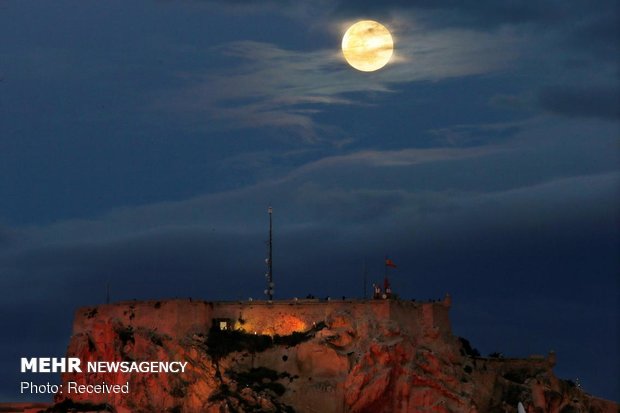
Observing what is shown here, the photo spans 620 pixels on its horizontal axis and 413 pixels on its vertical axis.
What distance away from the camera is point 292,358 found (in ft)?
368

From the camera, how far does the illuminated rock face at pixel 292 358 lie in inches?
4321

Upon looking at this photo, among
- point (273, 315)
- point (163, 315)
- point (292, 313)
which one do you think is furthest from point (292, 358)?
point (163, 315)

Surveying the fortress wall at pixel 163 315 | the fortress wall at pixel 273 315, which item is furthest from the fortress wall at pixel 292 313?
the fortress wall at pixel 163 315

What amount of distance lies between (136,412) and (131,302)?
8.41 m

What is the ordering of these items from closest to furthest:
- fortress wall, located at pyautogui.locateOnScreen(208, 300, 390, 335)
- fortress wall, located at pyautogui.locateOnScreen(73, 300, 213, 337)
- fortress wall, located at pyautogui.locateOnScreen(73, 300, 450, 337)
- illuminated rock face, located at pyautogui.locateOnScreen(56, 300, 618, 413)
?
illuminated rock face, located at pyautogui.locateOnScreen(56, 300, 618, 413)
fortress wall, located at pyautogui.locateOnScreen(208, 300, 390, 335)
fortress wall, located at pyautogui.locateOnScreen(73, 300, 450, 337)
fortress wall, located at pyautogui.locateOnScreen(73, 300, 213, 337)

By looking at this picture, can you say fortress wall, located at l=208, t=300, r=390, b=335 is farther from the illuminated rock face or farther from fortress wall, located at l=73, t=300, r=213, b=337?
fortress wall, located at l=73, t=300, r=213, b=337

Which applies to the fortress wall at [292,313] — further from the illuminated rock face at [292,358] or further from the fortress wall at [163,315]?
the fortress wall at [163,315]

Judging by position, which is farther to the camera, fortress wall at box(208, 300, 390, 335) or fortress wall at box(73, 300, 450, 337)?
fortress wall at box(73, 300, 450, 337)

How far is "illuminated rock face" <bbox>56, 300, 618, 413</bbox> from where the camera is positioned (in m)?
110

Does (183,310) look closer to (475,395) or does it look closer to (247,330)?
(247,330)

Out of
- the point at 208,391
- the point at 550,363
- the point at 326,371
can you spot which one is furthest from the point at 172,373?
the point at 550,363

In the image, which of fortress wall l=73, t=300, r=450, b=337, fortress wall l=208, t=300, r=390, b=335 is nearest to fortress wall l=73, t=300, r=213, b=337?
fortress wall l=73, t=300, r=450, b=337

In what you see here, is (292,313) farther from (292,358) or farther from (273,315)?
(292,358)

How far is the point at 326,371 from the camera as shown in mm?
110625
